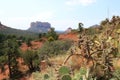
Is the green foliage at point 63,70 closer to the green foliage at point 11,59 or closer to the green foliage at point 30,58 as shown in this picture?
the green foliage at point 30,58

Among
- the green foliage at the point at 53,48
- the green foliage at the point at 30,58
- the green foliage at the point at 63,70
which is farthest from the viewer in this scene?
the green foliage at the point at 30,58

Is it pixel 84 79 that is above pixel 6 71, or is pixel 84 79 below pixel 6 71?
above

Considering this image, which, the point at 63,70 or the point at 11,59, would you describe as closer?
the point at 63,70

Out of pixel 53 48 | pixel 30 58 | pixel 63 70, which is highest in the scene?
pixel 63 70

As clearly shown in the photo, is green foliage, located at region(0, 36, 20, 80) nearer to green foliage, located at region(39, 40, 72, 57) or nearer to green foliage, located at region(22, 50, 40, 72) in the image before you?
green foliage, located at region(22, 50, 40, 72)

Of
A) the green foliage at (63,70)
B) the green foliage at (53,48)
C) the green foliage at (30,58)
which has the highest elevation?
the green foliage at (63,70)

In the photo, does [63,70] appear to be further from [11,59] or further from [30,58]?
[11,59]

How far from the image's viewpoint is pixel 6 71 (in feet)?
90.0

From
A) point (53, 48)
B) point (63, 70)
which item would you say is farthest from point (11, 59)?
point (63, 70)

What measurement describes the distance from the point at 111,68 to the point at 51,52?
53.6 feet

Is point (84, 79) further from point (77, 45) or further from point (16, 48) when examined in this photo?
point (16, 48)

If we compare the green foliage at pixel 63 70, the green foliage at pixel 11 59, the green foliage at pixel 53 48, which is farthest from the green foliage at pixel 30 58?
the green foliage at pixel 63 70

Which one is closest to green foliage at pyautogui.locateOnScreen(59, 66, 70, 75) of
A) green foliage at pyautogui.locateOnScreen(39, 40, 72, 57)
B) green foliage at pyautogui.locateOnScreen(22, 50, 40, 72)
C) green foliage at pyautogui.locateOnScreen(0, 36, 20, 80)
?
green foliage at pyautogui.locateOnScreen(39, 40, 72, 57)

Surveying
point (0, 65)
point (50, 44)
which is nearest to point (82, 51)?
point (50, 44)
